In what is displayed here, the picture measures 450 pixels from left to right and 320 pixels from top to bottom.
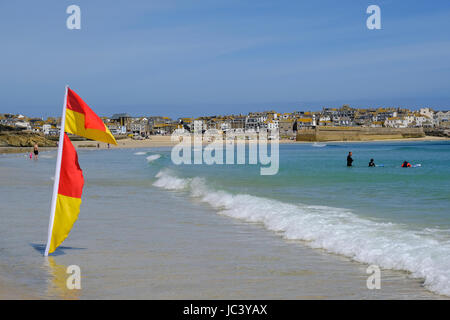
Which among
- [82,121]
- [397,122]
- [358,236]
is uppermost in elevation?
[397,122]

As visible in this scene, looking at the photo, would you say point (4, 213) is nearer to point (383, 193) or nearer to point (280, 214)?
point (280, 214)

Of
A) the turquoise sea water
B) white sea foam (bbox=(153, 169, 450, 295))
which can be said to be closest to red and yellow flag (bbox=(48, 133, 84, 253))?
the turquoise sea water

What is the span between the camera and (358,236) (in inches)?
365

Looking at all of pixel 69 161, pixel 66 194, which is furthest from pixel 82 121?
pixel 66 194

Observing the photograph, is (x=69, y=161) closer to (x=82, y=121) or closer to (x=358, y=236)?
(x=82, y=121)

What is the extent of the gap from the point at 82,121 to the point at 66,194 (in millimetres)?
1003

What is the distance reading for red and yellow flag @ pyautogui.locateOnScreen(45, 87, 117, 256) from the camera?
751cm

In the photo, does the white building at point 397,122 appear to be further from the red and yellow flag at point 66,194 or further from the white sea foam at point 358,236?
the red and yellow flag at point 66,194

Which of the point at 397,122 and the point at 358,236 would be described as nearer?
the point at 358,236

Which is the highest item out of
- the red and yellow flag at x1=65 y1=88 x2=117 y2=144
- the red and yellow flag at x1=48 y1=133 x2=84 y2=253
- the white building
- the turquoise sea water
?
the white building

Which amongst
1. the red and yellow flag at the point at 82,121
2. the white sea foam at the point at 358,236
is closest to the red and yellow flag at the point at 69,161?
the red and yellow flag at the point at 82,121

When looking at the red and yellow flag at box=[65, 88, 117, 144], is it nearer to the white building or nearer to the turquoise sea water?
the turquoise sea water

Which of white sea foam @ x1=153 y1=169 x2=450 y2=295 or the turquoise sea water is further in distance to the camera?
white sea foam @ x1=153 y1=169 x2=450 y2=295

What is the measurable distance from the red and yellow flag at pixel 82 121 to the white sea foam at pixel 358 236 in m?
3.86
